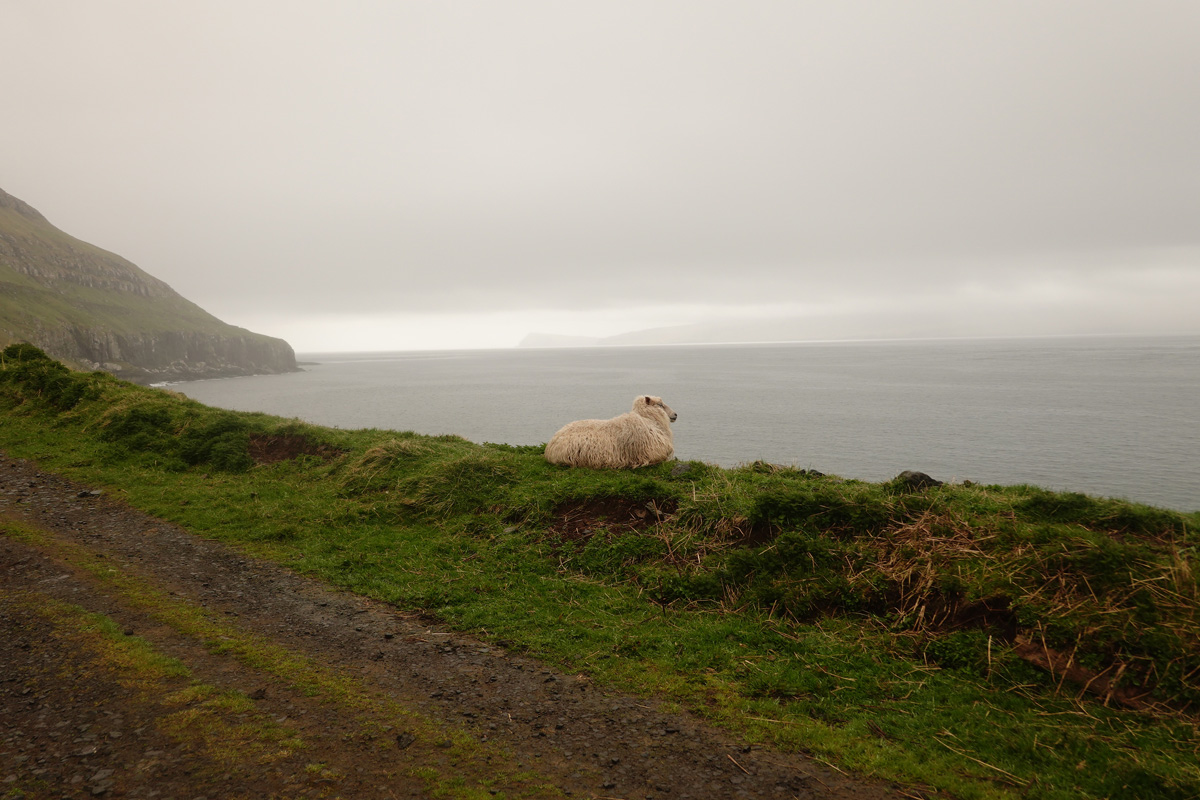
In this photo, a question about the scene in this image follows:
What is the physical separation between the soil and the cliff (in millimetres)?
84522

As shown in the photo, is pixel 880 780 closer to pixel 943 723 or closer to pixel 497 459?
pixel 943 723

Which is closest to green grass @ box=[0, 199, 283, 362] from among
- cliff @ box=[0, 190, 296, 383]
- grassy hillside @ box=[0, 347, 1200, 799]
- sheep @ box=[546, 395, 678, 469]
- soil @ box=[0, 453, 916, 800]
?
cliff @ box=[0, 190, 296, 383]

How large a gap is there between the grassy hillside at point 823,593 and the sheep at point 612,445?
83 centimetres

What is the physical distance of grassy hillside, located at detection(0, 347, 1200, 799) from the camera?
4.75 meters

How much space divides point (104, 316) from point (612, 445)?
132 metres

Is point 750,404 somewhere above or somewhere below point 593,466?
below

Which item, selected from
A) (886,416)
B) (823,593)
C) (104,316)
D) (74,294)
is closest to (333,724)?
(823,593)

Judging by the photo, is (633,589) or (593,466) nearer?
(633,589)

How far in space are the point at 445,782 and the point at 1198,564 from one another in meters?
6.99

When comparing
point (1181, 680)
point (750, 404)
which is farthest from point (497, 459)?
point (750, 404)

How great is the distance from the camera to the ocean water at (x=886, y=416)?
31.8 meters

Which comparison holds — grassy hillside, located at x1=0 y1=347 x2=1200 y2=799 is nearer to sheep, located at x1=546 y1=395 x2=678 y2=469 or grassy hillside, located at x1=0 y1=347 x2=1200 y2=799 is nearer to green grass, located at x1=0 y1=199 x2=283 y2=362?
sheep, located at x1=546 y1=395 x2=678 y2=469

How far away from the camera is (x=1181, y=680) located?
4883 mm

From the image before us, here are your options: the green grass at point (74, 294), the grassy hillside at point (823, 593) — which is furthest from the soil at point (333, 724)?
the green grass at point (74, 294)
